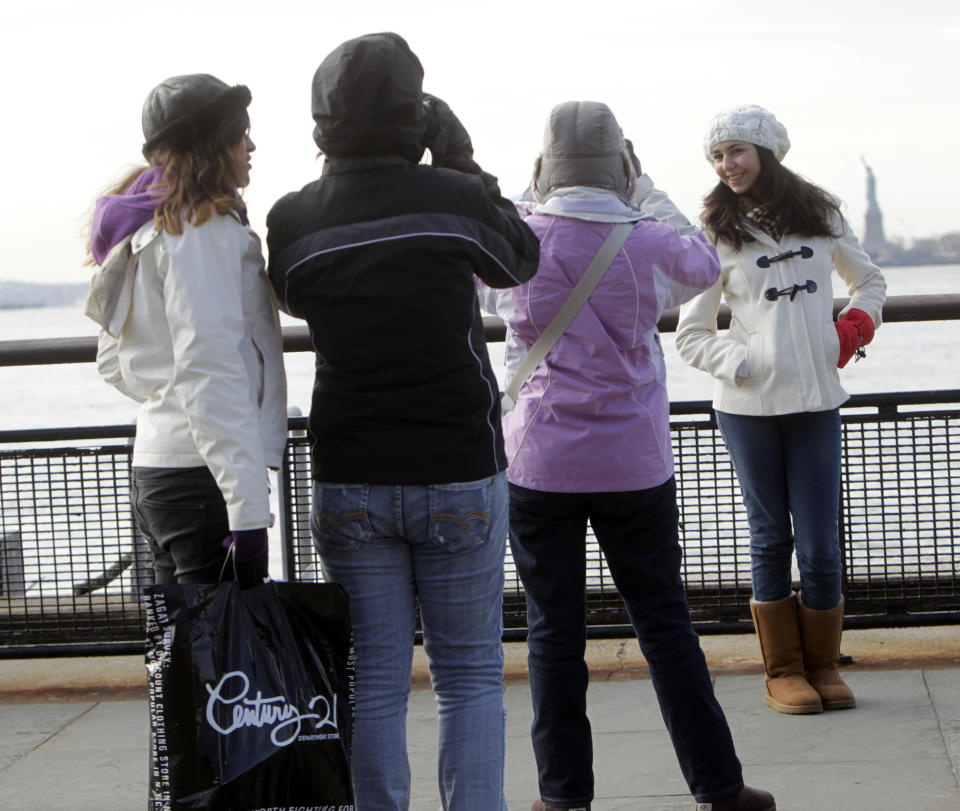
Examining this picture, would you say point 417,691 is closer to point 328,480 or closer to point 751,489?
point 751,489

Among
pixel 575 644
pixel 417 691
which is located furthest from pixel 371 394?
pixel 417 691

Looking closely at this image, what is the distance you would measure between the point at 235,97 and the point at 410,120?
1.19ft

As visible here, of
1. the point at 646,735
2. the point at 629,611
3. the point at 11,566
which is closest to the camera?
the point at 629,611

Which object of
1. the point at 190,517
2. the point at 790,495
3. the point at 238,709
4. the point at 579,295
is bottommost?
the point at 238,709

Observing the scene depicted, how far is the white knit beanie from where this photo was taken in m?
3.73

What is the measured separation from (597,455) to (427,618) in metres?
0.55

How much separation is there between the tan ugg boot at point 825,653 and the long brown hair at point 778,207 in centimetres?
116

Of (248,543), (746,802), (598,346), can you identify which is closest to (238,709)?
(248,543)

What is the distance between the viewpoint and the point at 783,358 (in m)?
3.68

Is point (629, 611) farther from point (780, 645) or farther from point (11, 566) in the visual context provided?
point (11, 566)

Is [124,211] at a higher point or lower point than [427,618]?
higher

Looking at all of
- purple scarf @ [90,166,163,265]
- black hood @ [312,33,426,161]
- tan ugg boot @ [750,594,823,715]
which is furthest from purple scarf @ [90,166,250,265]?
tan ugg boot @ [750,594,823,715]

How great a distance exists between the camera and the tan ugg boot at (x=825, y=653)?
12.7 ft

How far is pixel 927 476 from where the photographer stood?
4.45 metres
